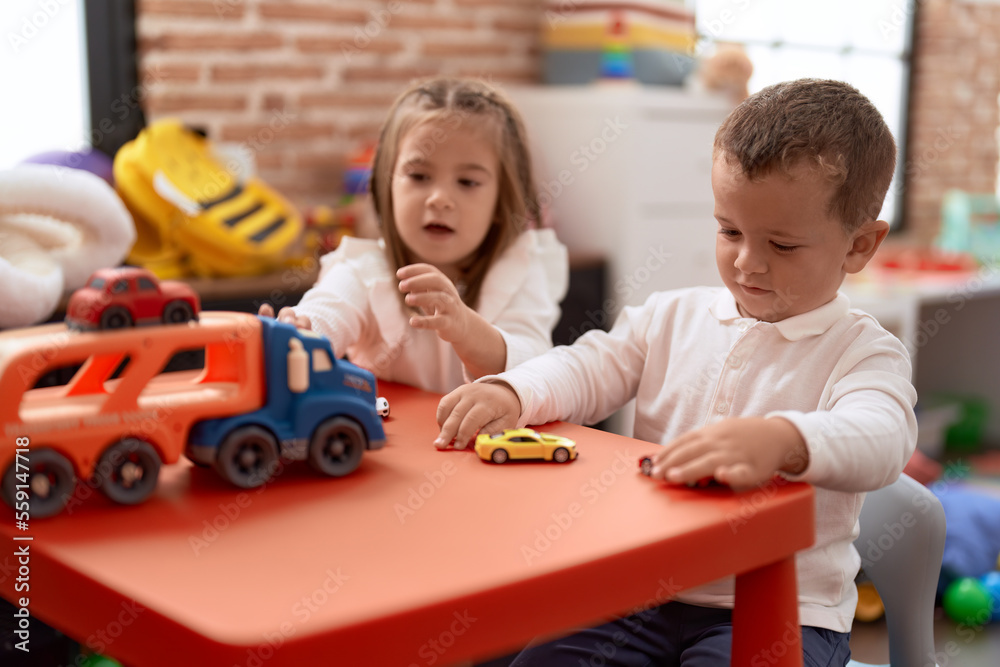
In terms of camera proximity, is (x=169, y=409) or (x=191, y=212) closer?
(x=169, y=409)

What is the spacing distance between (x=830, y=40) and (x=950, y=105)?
790 mm

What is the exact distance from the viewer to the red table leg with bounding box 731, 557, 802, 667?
2.46ft

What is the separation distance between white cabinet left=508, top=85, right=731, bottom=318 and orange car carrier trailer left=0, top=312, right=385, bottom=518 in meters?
2.06

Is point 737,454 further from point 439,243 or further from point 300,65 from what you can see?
point 300,65

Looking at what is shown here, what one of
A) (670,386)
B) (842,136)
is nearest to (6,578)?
(670,386)

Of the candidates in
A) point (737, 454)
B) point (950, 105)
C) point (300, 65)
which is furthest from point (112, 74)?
point (950, 105)

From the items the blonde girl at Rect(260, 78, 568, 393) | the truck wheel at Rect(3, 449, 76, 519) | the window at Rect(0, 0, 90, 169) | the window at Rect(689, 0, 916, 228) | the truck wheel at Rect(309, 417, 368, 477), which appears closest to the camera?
the truck wheel at Rect(3, 449, 76, 519)

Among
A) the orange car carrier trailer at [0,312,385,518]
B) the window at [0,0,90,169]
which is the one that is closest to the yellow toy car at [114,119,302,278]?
the window at [0,0,90,169]

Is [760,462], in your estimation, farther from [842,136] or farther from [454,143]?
[454,143]

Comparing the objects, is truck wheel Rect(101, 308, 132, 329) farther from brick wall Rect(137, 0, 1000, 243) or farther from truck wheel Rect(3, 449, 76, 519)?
brick wall Rect(137, 0, 1000, 243)

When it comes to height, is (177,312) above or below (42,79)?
below

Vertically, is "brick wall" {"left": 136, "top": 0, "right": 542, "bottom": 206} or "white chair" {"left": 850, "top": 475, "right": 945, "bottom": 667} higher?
"brick wall" {"left": 136, "top": 0, "right": 542, "bottom": 206}

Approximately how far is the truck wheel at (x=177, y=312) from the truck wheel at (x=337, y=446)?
0.44 ft

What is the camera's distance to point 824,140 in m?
0.91
